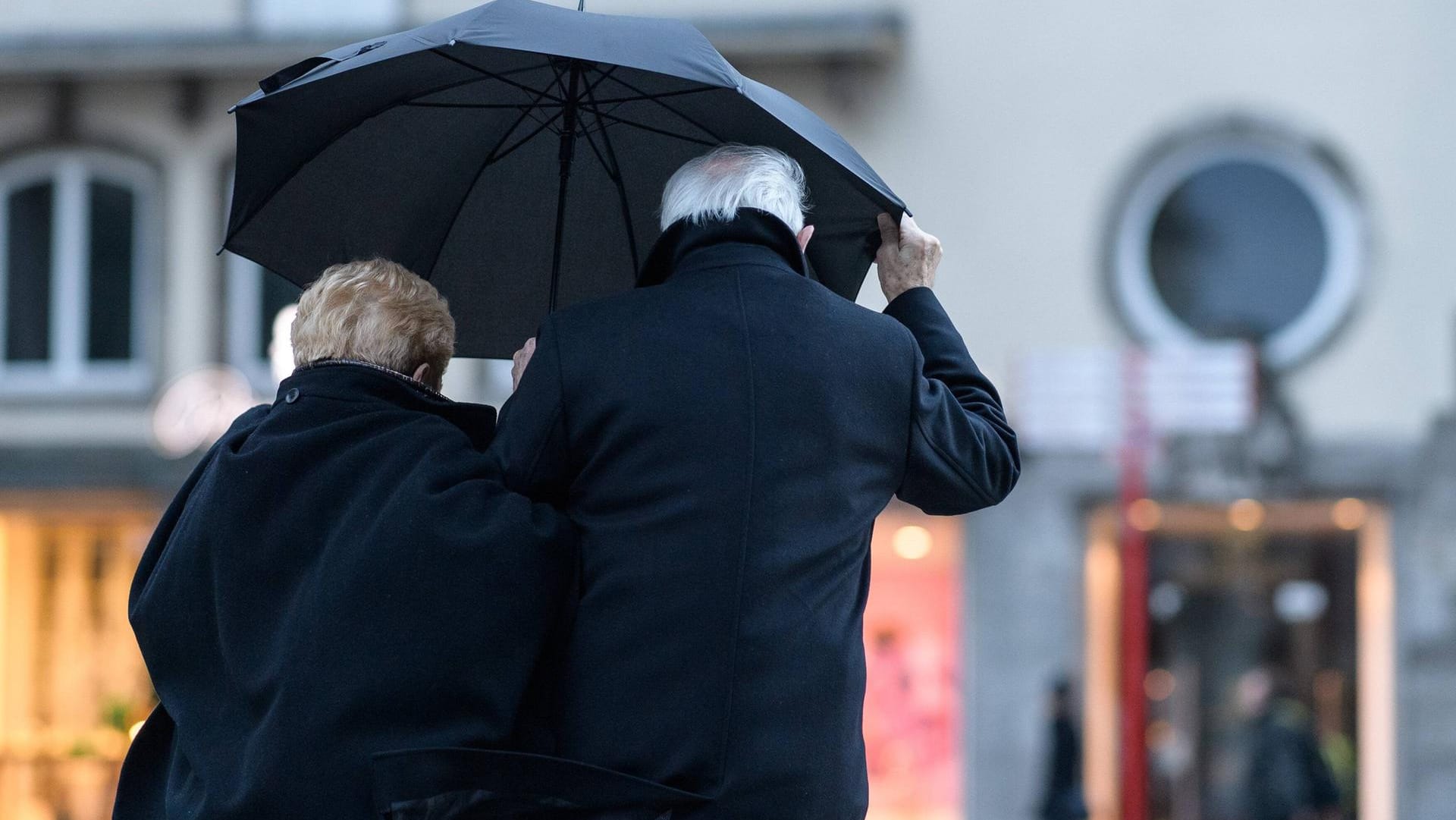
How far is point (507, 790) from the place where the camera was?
7.88 feet

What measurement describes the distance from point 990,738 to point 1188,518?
2283mm

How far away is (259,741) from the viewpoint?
247 cm

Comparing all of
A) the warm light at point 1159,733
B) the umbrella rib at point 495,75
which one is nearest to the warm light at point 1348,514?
the warm light at point 1159,733

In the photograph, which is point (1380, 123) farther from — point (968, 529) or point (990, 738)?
point (990, 738)

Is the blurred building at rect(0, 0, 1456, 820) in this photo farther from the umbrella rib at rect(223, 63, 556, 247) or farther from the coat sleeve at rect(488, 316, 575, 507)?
the coat sleeve at rect(488, 316, 575, 507)

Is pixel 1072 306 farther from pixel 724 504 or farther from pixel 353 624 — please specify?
pixel 353 624

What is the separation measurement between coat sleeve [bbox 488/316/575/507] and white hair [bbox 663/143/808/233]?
33 cm

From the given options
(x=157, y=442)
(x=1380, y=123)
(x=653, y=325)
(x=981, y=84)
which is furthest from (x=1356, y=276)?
(x=653, y=325)

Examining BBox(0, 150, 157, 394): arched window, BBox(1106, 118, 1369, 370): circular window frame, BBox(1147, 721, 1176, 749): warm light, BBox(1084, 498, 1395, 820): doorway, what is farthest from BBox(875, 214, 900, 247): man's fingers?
BBox(1147, 721, 1176, 749): warm light

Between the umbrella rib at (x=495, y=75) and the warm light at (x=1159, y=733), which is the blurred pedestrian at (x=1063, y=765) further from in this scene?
the umbrella rib at (x=495, y=75)

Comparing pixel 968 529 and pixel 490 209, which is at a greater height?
pixel 490 209

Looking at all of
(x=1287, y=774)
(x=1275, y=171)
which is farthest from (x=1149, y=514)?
(x=1275, y=171)

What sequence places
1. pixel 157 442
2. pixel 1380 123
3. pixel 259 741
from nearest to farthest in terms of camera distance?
pixel 259 741 < pixel 1380 123 < pixel 157 442

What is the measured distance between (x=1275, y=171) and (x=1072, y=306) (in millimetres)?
1832
